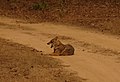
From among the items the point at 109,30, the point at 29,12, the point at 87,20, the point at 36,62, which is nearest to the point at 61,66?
the point at 36,62

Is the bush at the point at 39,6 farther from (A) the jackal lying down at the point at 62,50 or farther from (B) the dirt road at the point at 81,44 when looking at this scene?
(A) the jackal lying down at the point at 62,50

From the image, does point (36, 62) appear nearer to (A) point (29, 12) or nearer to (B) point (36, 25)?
(B) point (36, 25)

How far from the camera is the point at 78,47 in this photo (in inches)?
511

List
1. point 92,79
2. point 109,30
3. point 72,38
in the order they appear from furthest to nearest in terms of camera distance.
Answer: point 109,30
point 72,38
point 92,79

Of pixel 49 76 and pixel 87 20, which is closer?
pixel 49 76

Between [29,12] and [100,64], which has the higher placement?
[29,12]

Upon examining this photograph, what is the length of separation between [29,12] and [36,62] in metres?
9.59

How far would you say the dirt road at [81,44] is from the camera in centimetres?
997

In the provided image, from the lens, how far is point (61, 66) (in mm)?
10281

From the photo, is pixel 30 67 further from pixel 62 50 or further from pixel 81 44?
pixel 81 44

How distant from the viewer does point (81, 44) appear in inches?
532

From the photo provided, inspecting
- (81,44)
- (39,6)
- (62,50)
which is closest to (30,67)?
(62,50)

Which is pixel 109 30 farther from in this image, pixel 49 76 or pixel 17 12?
pixel 49 76

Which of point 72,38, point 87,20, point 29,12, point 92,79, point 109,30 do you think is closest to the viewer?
point 92,79
